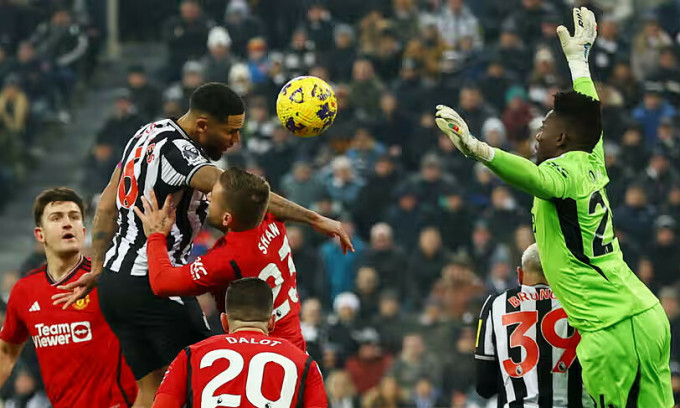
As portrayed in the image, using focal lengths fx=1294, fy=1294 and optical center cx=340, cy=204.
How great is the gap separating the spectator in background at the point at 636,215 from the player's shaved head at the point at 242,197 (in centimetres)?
827

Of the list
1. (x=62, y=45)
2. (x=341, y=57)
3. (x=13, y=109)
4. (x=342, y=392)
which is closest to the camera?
(x=342, y=392)

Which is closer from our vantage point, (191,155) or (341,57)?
(191,155)

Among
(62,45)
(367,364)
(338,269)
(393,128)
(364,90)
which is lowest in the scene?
(367,364)

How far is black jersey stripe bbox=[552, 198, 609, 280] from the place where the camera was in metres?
6.98

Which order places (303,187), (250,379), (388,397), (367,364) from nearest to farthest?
(250,379), (388,397), (367,364), (303,187)

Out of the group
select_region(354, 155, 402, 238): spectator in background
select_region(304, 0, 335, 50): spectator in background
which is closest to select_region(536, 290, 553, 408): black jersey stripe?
select_region(354, 155, 402, 238): spectator in background

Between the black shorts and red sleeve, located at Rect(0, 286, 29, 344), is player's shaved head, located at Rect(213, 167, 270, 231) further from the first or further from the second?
red sleeve, located at Rect(0, 286, 29, 344)

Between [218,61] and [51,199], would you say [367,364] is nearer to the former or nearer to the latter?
[51,199]

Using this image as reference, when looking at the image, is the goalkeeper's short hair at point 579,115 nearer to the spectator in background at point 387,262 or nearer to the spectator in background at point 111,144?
the spectator in background at point 387,262

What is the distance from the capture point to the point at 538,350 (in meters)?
7.46

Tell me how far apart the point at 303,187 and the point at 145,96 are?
3290 millimetres

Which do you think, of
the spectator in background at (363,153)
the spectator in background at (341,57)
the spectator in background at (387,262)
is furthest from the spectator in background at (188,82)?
the spectator in background at (387,262)

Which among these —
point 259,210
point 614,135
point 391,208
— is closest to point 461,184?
point 391,208

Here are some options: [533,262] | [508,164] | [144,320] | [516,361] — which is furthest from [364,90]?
[508,164]
